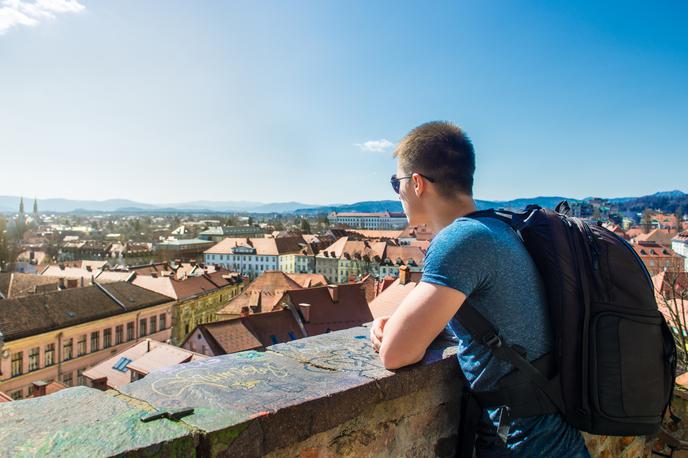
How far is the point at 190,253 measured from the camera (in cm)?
9644

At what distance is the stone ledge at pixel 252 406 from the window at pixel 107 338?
27.8 metres

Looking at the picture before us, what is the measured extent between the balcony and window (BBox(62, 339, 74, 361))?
2604 cm

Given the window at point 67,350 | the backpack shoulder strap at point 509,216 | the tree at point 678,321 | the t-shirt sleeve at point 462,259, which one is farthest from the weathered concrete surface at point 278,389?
the window at point 67,350

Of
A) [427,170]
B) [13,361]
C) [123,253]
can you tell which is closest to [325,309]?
[13,361]

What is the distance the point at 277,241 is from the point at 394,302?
187 feet

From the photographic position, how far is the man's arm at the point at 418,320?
168 centimetres

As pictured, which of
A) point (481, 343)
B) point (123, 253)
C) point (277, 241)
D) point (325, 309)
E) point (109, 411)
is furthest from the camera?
point (123, 253)

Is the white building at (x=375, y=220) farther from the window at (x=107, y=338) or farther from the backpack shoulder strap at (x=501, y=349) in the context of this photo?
the backpack shoulder strap at (x=501, y=349)

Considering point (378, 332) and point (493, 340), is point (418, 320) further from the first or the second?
point (378, 332)

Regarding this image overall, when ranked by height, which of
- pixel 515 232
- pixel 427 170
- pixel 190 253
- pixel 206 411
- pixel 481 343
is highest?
pixel 427 170

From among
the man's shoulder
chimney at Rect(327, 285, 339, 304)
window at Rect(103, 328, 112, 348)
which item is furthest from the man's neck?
window at Rect(103, 328, 112, 348)

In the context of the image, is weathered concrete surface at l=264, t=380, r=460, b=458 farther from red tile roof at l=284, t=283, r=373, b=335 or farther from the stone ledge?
red tile roof at l=284, t=283, r=373, b=335

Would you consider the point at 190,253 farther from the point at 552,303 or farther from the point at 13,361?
the point at 552,303

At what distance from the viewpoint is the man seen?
1684mm
